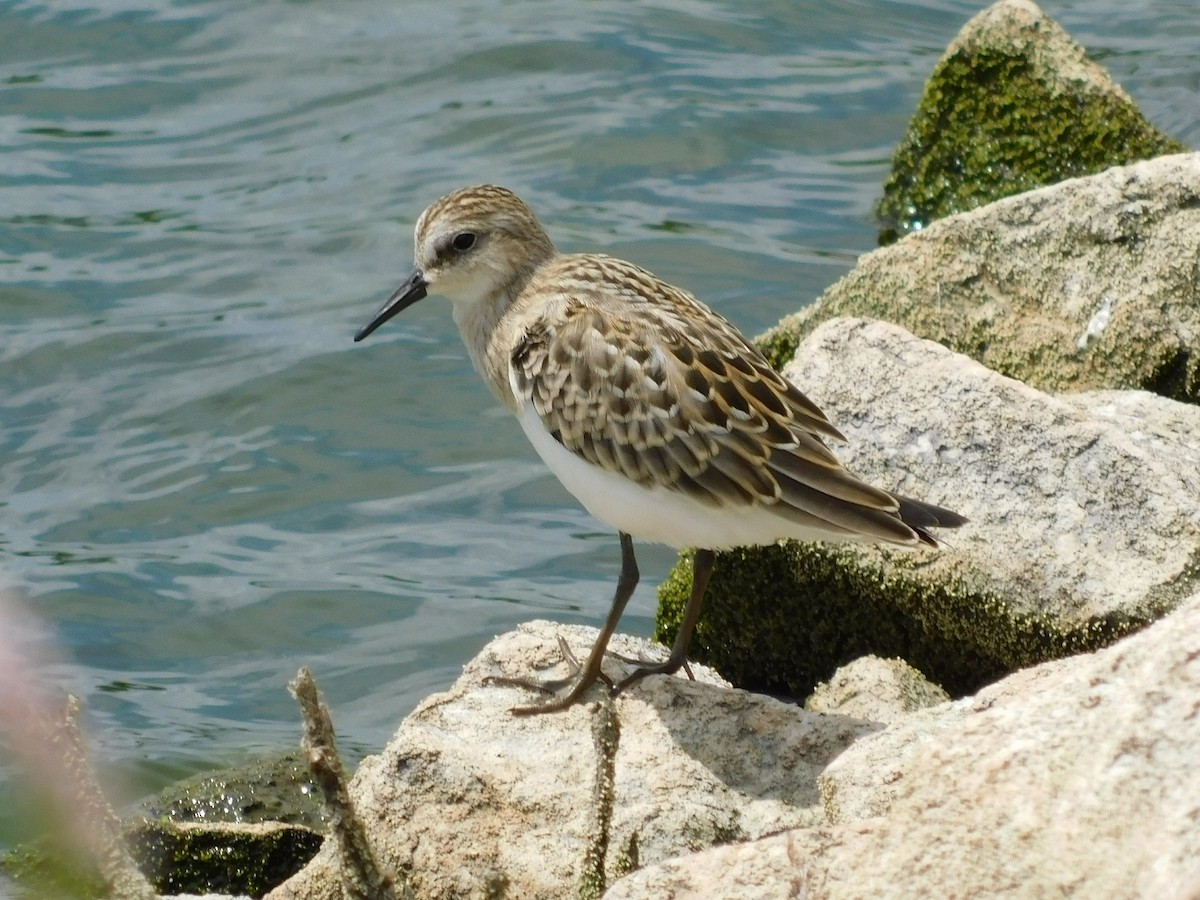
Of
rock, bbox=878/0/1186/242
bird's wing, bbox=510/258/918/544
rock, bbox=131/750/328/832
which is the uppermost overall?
rock, bbox=878/0/1186/242

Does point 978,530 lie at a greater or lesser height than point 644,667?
greater

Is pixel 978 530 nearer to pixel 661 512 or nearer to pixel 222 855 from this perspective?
pixel 661 512

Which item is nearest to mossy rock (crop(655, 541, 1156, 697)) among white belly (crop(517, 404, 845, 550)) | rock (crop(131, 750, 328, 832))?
white belly (crop(517, 404, 845, 550))

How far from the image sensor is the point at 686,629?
618 centimetres

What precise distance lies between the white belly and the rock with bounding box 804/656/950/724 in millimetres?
658

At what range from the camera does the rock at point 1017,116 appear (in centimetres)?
1057

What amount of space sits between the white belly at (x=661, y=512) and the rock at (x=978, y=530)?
2.32ft

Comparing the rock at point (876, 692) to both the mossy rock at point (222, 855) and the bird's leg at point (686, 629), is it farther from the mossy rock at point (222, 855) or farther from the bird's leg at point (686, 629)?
the mossy rock at point (222, 855)

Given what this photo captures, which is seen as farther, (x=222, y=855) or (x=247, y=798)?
(x=247, y=798)

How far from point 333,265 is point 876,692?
700cm

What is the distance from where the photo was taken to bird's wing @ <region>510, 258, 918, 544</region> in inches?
220

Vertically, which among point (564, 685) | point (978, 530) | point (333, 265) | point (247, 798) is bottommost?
point (247, 798)

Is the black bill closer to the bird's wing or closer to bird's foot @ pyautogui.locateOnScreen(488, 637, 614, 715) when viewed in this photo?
the bird's wing

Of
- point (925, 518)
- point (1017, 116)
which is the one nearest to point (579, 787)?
point (925, 518)
